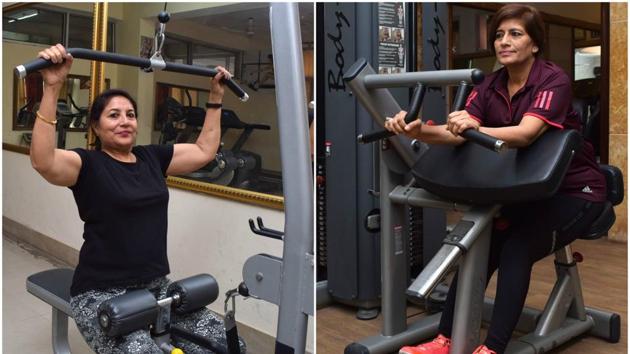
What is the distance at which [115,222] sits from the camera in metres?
1.77

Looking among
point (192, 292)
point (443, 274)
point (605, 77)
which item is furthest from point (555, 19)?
point (192, 292)

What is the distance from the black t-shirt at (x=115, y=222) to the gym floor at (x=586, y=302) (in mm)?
873

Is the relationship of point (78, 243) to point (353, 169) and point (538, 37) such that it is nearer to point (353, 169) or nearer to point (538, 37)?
point (353, 169)

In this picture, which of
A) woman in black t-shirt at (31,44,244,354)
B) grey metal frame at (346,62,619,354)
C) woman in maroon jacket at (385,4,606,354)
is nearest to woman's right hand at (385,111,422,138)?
woman in maroon jacket at (385,4,606,354)

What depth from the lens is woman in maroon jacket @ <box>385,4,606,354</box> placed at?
73.0 inches

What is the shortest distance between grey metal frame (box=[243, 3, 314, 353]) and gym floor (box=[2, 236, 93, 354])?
73.1 inches

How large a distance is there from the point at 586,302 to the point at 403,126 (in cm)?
158

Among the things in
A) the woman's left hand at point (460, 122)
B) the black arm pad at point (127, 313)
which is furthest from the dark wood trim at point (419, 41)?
the black arm pad at point (127, 313)

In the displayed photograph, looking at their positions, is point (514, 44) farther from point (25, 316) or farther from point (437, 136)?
point (25, 316)

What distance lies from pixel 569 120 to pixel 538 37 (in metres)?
0.30

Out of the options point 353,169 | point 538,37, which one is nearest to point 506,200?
point 538,37

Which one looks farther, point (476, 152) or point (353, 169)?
point (353, 169)

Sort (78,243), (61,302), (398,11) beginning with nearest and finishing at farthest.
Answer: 1. (61,302)
2. (398,11)
3. (78,243)

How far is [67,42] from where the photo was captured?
11.6ft
